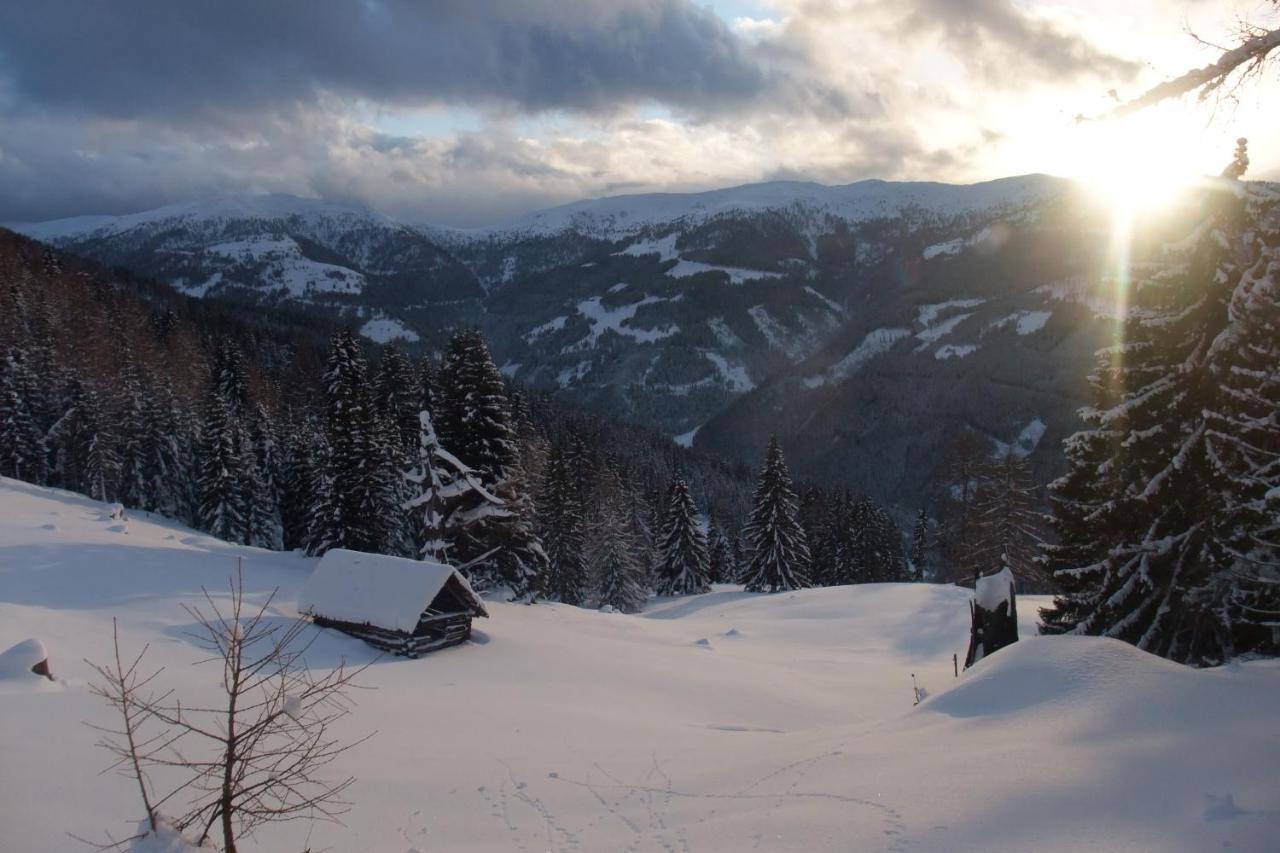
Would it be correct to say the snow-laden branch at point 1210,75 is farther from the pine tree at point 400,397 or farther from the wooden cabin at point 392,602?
the pine tree at point 400,397

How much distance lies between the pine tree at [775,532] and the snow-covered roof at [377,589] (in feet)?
93.3

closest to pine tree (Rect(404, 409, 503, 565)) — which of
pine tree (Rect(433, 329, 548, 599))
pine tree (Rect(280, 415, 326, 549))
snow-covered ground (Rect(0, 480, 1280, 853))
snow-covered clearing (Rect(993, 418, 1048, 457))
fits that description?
pine tree (Rect(433, 329, 548, 599))

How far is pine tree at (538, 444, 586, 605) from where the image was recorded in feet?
147

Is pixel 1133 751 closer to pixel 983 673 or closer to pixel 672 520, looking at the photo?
pixel 983 673

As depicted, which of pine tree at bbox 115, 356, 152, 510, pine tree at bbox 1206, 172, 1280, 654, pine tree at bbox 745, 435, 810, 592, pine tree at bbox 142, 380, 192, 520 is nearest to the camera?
pine tree at bbox 1206, 172, 1280, 654

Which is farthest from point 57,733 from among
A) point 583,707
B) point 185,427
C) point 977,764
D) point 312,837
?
point 185,427

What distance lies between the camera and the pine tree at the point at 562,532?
1764 inches

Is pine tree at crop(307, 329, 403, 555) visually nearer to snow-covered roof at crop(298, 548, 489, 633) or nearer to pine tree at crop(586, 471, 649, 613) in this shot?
snow-covered roof at crop(298, 548, 489, 633)

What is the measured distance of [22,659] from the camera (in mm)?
10977

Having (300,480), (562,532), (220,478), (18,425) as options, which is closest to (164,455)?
(18,425)

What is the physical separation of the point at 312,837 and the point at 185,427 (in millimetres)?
53715

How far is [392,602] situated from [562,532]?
2583cm

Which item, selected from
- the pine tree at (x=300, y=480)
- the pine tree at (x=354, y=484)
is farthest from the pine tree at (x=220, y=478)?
the pine tree at (x=354, y=484)

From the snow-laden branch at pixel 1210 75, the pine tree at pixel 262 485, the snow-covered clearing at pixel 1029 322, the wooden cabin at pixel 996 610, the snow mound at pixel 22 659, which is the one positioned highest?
the snow-covered clearing at pixel 1029 322
